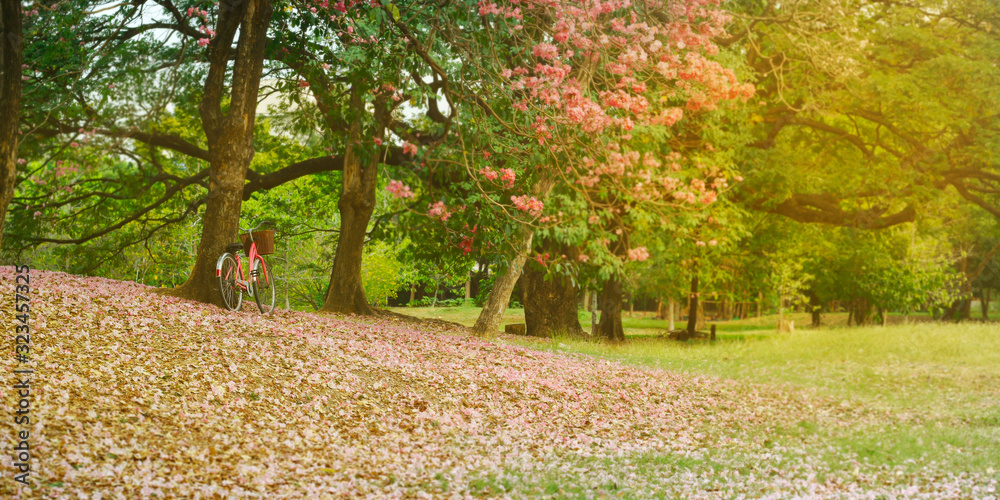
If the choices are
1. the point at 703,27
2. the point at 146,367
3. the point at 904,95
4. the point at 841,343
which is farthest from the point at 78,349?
the point at 841,343

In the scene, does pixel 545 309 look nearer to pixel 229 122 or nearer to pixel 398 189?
pixel 229 122

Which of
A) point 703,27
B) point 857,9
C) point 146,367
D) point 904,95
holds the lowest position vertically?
point 146,367

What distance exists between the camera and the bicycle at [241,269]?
11.2m

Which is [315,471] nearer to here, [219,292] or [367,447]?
[367,447]

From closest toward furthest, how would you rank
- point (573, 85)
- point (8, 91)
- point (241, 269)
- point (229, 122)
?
1. point (8, 91)
2. point (573, 85)
3. point (229, 122)
4. point (241, 269)

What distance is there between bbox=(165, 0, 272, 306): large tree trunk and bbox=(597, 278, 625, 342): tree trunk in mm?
13381

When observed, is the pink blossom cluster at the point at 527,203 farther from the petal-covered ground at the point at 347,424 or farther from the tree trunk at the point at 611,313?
the tree trunk at the point at 611,313

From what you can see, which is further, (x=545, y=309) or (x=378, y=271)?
(x=378, y=271)

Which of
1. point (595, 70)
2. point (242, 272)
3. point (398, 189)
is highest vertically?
point (595, 70)

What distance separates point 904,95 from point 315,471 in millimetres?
17955

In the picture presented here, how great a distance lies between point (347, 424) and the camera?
7562 mm

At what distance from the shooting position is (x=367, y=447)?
6.99 metres

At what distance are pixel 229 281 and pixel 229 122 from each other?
8.14ft

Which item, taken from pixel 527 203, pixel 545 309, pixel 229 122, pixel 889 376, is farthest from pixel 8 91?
pixel 889 376
